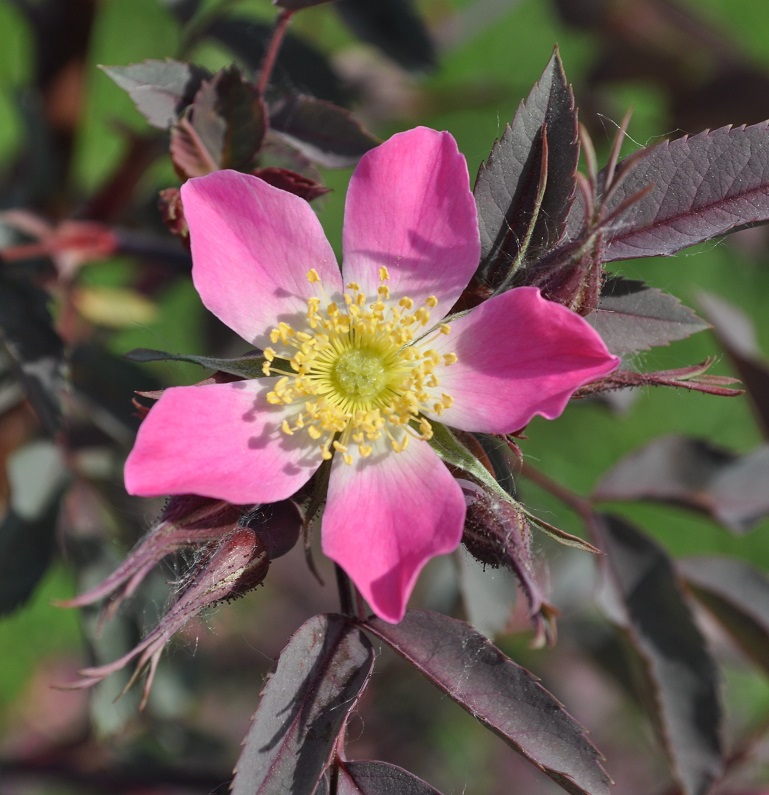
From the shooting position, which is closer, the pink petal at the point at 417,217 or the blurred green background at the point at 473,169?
the pink petal at the point at 417,217

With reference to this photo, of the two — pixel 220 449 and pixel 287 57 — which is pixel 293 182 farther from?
pixel 287 57

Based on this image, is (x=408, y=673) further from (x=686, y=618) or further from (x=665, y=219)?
(x=665, y=219)

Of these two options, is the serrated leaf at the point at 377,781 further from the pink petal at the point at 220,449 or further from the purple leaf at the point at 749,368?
the purple leaf at the point at 749,368

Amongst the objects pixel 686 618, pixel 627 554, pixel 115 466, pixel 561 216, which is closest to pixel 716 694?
pixel 686 618

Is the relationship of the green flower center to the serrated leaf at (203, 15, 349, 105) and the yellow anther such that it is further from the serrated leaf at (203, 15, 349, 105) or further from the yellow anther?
the serrated leaf at (203, 15, 349, 105)

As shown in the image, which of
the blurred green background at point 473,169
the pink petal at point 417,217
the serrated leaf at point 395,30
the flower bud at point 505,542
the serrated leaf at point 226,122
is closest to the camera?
the flower bud at point 505,542

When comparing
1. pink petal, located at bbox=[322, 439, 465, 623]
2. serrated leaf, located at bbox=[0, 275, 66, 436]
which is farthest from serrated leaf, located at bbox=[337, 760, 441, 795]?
serrated leaf, located at bbox=[0, 275, 66, 436]

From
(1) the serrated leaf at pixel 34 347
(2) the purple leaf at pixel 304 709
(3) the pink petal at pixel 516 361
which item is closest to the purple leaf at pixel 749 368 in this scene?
(3) the pink petal at pixel 516 361
